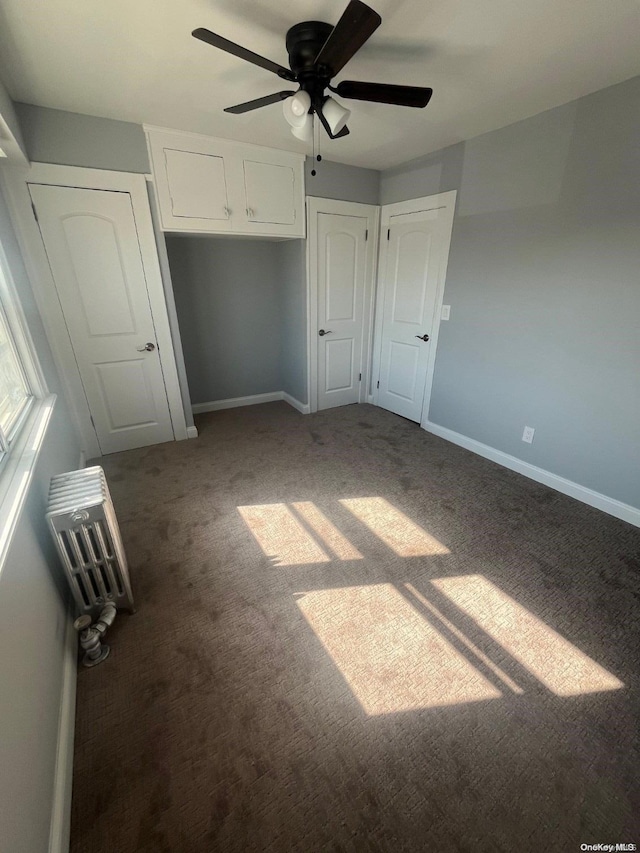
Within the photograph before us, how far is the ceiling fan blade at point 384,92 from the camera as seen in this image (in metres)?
1.56

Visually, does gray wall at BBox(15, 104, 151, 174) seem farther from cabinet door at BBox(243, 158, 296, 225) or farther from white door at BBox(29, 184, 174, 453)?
cabinet door at BBox(243, 158, 296, 225)

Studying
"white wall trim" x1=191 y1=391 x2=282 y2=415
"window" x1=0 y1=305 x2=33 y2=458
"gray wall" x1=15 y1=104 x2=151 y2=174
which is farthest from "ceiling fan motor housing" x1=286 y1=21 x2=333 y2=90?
"white wall trim" x1=191 y1=391 x2=282 y2=415

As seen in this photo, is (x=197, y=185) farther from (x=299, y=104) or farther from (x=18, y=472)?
(x=18, y=472)

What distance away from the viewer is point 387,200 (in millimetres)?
3605

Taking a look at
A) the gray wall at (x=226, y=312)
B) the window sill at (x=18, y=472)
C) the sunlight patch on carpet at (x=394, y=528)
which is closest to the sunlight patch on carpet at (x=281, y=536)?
the sunlight patch on carpet at (x=394, y=528)

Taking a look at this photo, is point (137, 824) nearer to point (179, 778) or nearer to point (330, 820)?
point (179, 778)

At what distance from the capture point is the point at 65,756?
3.75 ft

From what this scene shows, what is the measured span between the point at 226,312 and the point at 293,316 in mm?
758

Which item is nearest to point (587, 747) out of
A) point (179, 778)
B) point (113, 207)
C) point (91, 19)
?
point (179, 778)

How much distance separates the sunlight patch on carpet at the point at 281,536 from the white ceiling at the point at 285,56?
252 cm

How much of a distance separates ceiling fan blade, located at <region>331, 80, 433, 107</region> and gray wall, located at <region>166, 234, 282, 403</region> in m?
2.40

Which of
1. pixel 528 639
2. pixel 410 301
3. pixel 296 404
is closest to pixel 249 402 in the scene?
pixel 296 404

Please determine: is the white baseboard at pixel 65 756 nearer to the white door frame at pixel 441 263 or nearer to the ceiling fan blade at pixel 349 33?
the ceiling fan blade at pixel 349 33

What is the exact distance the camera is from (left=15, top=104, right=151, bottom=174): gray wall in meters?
2.30
